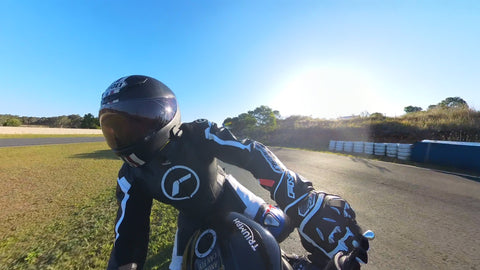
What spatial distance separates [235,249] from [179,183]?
0.73 m

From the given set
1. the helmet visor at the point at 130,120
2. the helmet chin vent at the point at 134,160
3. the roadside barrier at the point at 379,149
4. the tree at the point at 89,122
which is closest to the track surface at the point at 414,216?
the helmet chin vent at the point at 134,160

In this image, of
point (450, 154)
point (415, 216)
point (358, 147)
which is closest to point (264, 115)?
point (358, 147)

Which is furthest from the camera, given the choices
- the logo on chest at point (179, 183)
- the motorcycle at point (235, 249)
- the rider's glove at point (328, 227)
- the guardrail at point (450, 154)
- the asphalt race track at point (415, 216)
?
the guardrail at point (450, 154)

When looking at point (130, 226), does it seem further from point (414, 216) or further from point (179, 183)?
point (414, 216)

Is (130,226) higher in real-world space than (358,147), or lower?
higher

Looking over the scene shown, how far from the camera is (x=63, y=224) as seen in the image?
11.3 feet

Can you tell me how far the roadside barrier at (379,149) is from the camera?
1073 centimetres

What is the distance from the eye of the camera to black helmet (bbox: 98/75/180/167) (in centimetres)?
126

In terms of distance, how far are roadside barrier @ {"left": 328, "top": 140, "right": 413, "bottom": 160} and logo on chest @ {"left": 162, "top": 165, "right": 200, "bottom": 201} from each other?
Answer: 13266mm

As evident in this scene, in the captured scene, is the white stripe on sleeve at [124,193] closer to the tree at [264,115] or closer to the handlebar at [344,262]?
the handlebar at [344,262]

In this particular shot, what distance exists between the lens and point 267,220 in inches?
49.8

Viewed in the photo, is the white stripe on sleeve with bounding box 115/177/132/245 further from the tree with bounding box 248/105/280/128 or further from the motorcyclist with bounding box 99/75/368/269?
the tree with bounding box 248/105/280/128

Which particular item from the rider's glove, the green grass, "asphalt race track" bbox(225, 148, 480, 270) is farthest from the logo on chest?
"asphalt race track" bbox(225, 148, 480, 270)

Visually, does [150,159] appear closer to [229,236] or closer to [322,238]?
[229,236]
